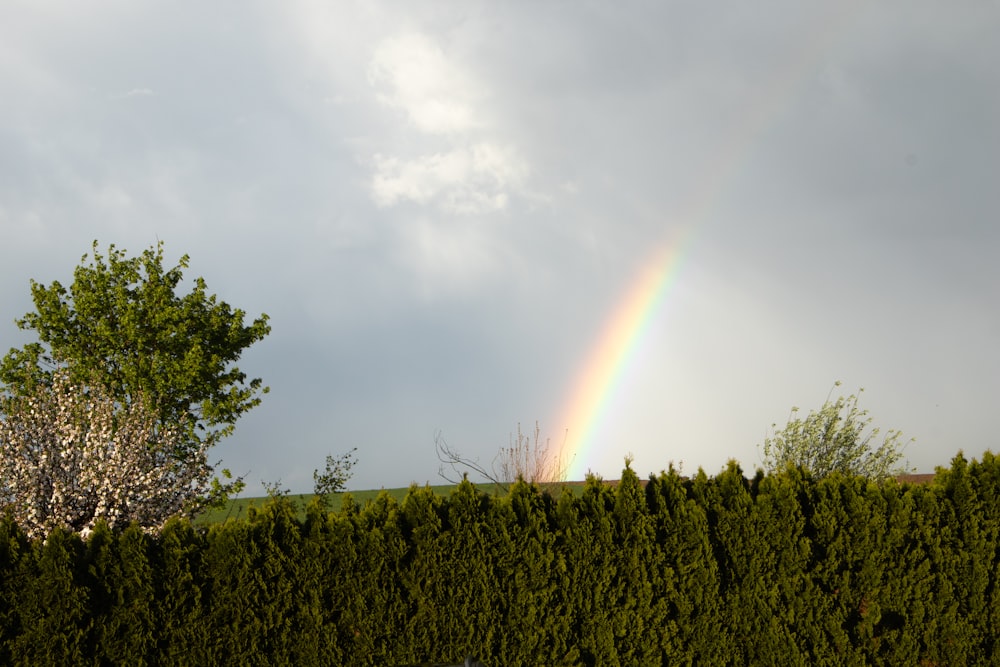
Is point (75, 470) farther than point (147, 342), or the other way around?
point (147, 342)

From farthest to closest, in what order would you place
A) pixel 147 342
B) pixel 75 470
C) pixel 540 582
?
pixel 147 342 < pixel 75 470 < pixel 540 582

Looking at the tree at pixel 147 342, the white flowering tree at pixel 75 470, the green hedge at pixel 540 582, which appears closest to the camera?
the green hedge at pixel 540 582

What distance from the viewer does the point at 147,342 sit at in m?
23.5

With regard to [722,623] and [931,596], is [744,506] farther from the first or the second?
[931,596]

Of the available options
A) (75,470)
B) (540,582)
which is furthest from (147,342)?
(540,582)

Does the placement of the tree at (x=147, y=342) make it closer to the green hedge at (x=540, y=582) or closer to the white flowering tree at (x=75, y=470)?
the white flowering tree at (x=75, y=470)

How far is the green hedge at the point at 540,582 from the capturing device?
334 inches

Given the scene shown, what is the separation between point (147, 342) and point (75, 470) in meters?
9.49

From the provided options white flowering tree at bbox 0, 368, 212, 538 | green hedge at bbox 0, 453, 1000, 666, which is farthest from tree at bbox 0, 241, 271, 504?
green hedge at bbox 0, 453, 1000, 666

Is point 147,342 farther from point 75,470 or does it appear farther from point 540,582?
point 540,582

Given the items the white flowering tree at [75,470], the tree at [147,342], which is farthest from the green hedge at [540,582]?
the tree at [147,342]

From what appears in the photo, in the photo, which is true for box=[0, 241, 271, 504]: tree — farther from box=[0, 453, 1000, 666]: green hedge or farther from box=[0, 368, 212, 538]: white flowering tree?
box=[0, 453, 1000, 666]: green hedge

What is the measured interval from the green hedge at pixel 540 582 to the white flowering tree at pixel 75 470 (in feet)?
16.5

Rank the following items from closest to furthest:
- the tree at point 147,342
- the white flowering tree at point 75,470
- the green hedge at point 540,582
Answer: the green hedge at point 540,582
the white flowering tree at point 75,470
the tree at point 147,342
